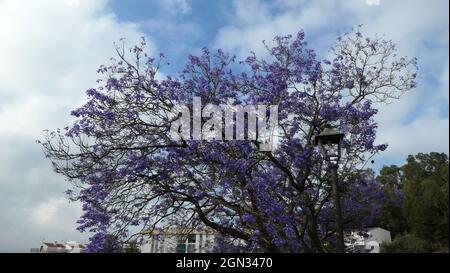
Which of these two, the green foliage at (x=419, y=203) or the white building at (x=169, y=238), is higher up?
the green foliage at (x=419, y=203)

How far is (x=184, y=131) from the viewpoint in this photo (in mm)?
11656

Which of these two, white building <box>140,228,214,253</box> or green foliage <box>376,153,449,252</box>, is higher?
green foliage <box>376,153,449,252</box>

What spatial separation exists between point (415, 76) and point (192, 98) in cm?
687

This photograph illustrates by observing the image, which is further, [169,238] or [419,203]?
[419,203]

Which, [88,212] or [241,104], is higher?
[241,104]

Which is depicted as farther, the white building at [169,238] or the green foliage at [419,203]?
the green foliage at [419,203]

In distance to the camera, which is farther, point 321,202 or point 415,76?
point 415,76

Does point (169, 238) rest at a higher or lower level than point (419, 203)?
lower

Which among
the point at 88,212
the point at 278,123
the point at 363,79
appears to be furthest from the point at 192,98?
the point at 363,79

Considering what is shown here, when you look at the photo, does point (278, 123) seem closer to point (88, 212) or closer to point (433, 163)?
point (88, 212)

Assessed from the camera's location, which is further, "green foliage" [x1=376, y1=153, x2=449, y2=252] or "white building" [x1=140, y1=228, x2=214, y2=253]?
"green foliage" [x1=376, y1=153, x2=449, y2=252]
